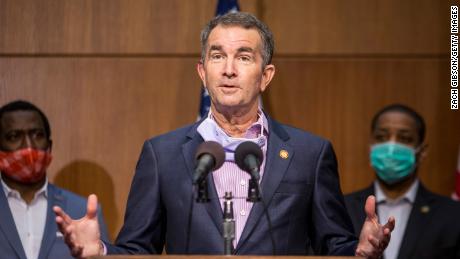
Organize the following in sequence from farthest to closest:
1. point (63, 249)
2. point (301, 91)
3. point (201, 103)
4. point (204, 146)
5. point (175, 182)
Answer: point (301, 91), point (201, 103), point (63, 249), point (175, 182), point (204, 146)

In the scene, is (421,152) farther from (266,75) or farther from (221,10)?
(266,75)

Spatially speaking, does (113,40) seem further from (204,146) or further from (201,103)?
(204,146)

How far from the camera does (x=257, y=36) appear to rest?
128 inches

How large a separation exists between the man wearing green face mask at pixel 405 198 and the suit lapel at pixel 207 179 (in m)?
1.69

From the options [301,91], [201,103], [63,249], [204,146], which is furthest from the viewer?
[301,91]

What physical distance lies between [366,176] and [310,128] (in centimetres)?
47

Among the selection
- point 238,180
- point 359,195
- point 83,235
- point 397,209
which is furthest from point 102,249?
point 397,209

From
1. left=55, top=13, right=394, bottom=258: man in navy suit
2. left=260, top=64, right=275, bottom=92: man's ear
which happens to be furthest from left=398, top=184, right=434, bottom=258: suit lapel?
left=260, top=64, right=275, bottom=92: man's ear

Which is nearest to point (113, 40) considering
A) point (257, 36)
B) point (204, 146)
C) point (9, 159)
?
point (9, 159)

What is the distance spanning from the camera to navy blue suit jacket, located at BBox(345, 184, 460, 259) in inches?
184

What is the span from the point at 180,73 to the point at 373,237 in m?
2.98

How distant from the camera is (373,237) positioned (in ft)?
9.04

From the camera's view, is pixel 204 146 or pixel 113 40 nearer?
pixel 204 146

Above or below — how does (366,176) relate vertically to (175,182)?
below
